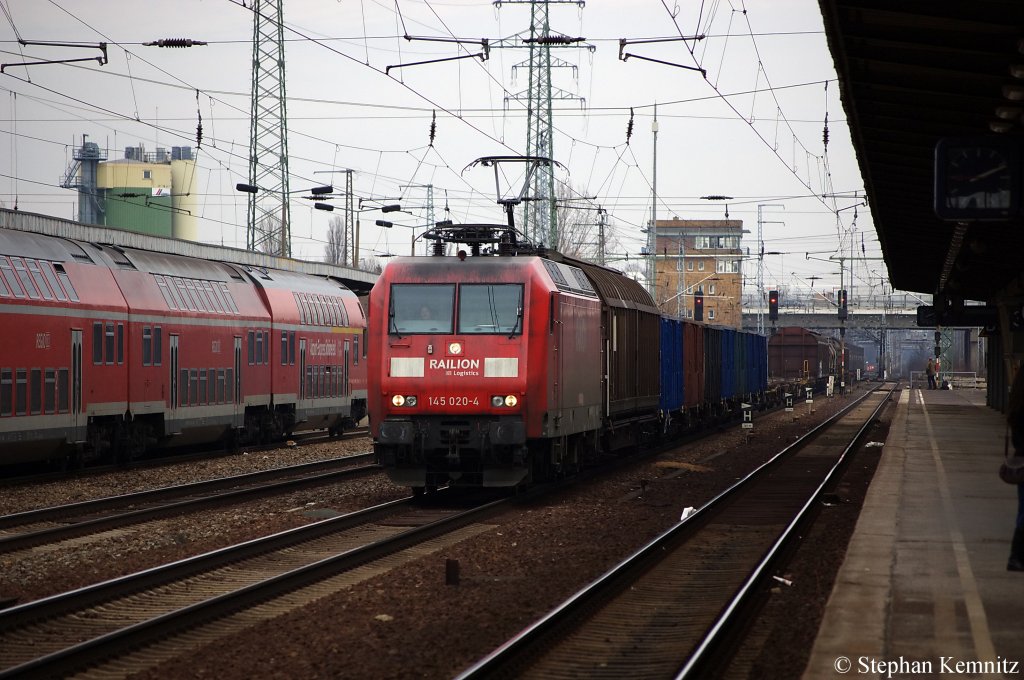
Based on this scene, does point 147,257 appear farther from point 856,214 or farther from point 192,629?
point 856,214

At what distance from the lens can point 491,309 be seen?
653 inches

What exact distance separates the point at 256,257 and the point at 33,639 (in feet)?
85.8

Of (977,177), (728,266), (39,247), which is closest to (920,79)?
(977,177)

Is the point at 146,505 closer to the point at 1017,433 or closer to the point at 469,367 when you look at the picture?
the point at 469,367

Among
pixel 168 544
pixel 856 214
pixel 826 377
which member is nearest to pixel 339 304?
pixel 168 544

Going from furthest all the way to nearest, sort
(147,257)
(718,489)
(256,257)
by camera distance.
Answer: (256,257)
(147,257)
(718,489)

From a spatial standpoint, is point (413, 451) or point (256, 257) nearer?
point (413, 451)

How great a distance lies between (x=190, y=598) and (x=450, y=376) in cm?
632

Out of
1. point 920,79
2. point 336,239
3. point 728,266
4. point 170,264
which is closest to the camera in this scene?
point 920,79

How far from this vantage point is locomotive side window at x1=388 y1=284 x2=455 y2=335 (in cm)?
1669

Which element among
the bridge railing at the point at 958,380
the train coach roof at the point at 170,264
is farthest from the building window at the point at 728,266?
the train coach roof at the point at 170,264

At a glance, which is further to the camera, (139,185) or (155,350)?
(139,185)

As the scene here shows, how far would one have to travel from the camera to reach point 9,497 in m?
17.7

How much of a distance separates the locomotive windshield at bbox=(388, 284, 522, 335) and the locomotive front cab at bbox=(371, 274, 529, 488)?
0.01 metres
